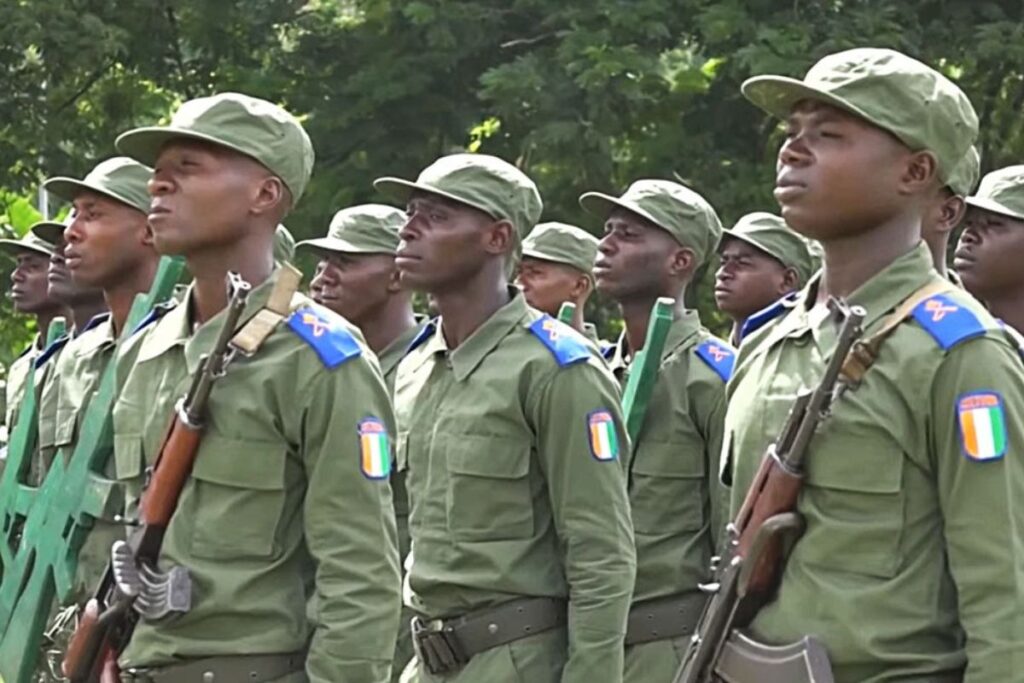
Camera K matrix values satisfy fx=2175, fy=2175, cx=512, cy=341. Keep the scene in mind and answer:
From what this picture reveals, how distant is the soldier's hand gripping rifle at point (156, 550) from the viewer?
15.7 ft

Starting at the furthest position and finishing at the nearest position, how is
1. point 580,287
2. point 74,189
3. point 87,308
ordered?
point 580,287 → point 87,308 → point 74,189

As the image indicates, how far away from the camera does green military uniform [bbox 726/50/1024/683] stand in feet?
13.0

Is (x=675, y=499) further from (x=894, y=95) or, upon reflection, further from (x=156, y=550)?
(x=894, y=95)

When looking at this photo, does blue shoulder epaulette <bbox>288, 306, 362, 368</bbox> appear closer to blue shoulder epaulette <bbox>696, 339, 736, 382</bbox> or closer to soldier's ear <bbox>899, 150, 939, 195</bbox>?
soldier's ear <bbox>899, 150, 939, 195</bbox>

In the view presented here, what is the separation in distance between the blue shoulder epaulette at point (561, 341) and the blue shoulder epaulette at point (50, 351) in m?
2.55

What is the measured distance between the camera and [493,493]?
232 inches

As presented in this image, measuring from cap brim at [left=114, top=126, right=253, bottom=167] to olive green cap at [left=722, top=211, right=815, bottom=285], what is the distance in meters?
3.80

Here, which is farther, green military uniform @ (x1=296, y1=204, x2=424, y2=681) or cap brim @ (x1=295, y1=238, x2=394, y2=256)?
cap brim @ (x1=295, y1=238, x2=394, y2=256)

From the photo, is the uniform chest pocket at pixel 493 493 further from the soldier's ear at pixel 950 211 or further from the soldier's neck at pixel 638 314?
the soldier's neck at pixel 638 314

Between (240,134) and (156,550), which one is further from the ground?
(240,134)

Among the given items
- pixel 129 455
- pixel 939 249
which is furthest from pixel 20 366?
pixel 939 249

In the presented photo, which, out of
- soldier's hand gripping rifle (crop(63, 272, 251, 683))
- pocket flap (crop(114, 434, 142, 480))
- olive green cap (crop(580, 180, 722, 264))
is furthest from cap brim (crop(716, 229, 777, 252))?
soldier's hand gripping rifle (crop(63, 272, 251, 683))

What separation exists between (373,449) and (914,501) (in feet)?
4.28

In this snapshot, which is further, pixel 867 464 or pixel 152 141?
pixel 152 141
